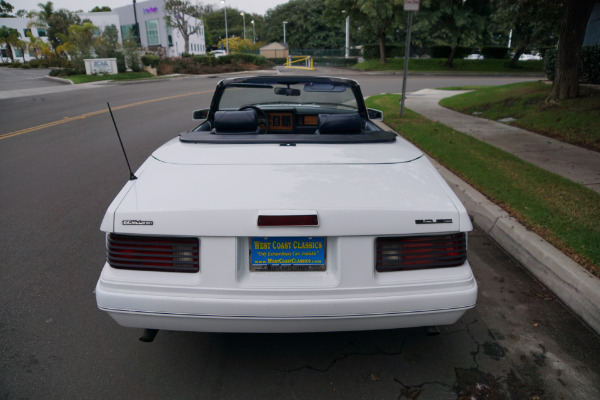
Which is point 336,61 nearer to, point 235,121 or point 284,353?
point 235,121

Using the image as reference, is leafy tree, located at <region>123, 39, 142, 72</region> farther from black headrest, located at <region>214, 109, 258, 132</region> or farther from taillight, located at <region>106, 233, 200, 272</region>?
taillight, located at <region>106, 233, 200, 272</region>

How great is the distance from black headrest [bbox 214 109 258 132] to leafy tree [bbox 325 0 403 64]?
33098mm

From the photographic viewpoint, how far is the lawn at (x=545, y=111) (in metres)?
A: 8.61

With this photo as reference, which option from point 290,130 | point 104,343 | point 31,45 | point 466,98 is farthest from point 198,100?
point 31,45

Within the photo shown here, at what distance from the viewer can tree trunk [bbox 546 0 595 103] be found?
1019 cm

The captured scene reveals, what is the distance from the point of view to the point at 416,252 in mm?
2312

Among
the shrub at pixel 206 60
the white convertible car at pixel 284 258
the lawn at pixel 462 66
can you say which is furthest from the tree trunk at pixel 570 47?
the shrub at pixel 206 60

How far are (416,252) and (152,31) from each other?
232 ft

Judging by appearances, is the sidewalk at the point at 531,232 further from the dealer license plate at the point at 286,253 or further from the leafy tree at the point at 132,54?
the leafy tree at the point at 132,54

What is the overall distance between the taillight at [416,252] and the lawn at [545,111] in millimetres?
6896

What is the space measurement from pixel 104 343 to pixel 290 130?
2598 mm

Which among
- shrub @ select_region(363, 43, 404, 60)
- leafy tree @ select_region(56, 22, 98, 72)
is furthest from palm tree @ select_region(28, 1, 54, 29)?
shrub @ select_region(363, 43, 404, 60)

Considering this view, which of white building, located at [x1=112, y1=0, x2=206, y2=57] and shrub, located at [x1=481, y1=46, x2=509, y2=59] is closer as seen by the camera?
shrub, located at [x1=481, y1=46, x2=509, y2=59]

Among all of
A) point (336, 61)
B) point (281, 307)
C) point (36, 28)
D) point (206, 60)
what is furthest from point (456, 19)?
point (36, 28)
